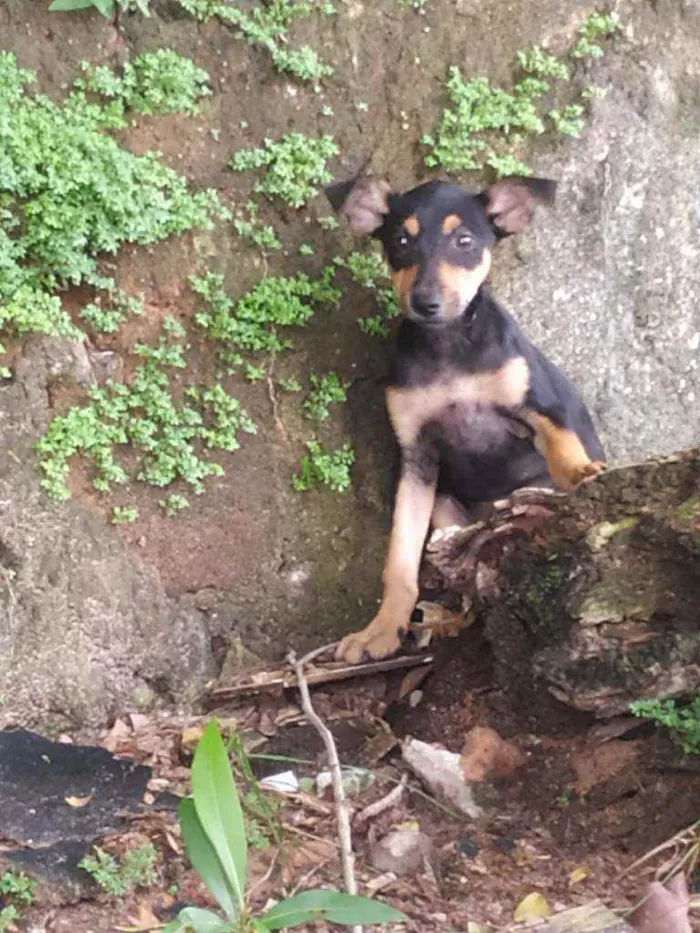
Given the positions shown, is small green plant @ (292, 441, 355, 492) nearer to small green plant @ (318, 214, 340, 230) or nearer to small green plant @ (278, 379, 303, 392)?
small green plant @ (278, 379, 303, 392)

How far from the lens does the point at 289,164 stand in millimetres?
4176

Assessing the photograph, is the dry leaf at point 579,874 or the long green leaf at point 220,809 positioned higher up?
the long green leaf at point 220,809

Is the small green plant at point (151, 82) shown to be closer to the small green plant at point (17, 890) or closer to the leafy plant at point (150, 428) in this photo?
the leafy plant at point (150, 428)

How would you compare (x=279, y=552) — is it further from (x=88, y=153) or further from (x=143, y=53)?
(x=143, y=53)

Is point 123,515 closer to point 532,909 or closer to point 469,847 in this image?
point 469,847

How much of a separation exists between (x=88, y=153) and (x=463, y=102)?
1.62 meters

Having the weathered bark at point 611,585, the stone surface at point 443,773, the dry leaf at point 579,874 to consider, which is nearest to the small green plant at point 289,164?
the weathered bark at point 611,585

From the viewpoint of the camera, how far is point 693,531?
3.10 m

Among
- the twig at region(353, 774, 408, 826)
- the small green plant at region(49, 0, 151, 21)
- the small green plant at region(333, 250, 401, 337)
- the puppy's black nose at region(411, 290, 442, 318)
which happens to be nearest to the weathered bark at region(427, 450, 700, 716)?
the twig at region(353, 774, 408, 826)

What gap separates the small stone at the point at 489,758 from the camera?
343 cm

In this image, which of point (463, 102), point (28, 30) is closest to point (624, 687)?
point (463, 102)

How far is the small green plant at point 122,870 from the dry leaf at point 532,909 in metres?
0.98

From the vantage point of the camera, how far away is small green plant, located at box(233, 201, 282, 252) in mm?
4148

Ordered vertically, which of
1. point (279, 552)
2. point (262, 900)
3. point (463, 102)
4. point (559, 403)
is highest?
point (463, 102)
